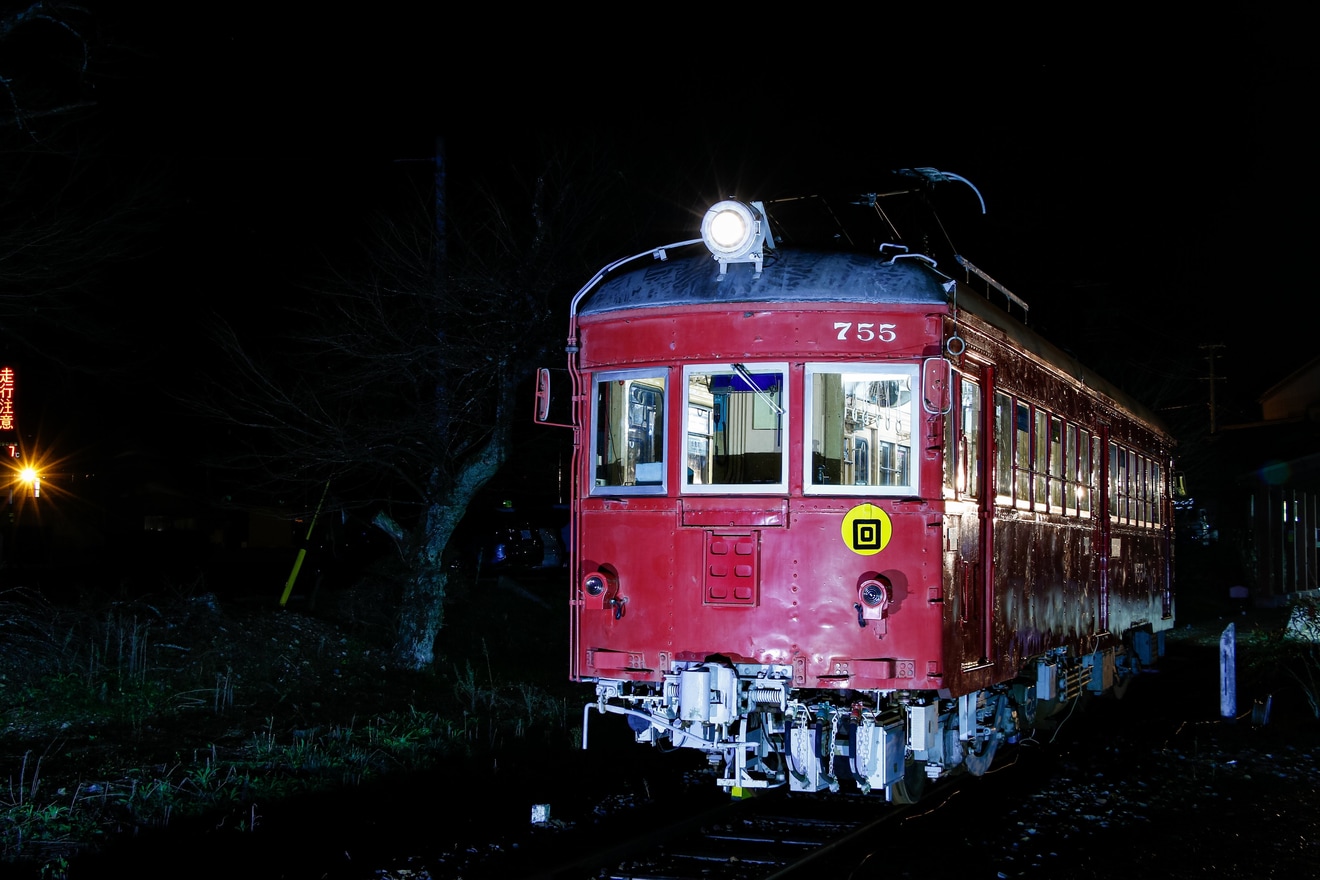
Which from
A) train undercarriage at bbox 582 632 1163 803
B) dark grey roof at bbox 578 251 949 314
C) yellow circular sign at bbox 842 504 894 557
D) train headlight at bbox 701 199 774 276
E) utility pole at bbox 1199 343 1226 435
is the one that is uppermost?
utility pole at bbox 1199 343 1226 435

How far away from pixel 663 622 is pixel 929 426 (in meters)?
1.97

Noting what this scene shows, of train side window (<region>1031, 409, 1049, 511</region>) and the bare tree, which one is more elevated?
the bare tree

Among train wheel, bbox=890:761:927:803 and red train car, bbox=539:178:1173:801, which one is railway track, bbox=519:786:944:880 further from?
red train car, bbox=539:178:1173:801

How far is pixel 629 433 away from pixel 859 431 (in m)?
1.46

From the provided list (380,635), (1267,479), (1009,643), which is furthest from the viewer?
(1267,479)

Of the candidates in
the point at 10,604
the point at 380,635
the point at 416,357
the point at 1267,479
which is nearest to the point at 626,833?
the point at 416,357

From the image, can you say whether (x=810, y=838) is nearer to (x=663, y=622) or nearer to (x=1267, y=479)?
(x=663, y=622)

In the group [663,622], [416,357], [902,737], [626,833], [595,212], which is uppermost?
[595,212]

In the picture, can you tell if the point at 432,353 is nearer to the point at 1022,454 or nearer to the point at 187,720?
the point at 187,720

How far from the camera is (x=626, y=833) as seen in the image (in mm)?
7707

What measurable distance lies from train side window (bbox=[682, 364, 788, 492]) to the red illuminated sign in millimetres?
14017

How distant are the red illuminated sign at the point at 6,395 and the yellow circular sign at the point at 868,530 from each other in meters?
14.9

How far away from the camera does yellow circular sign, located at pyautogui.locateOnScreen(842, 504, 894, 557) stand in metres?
7.12

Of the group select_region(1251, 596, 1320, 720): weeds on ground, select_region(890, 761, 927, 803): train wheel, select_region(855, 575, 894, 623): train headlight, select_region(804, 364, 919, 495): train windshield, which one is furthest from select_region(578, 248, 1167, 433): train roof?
select_region(1251, 596, 1320, 720): weeds on ground
